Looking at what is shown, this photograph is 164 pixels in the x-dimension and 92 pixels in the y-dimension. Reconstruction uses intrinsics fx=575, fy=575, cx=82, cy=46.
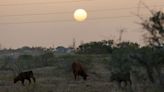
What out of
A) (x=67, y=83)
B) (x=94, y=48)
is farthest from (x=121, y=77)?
(x=94, y=48)

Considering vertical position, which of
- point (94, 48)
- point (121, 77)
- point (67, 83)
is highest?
point (94, 48)

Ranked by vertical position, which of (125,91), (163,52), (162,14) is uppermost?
(162,14)

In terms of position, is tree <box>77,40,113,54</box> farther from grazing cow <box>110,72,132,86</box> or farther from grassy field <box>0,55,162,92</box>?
grazing cow <box>110,72,132,86</box>

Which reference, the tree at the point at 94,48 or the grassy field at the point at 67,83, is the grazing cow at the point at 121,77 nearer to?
the grassy field at the point at 67,83

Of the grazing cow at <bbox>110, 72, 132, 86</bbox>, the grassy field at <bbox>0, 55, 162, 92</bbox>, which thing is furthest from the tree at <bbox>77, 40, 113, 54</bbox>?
the grazing cow at <bbox>110, 72, 132, 86</bbox>

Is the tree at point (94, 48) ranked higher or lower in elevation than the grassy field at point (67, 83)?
higher

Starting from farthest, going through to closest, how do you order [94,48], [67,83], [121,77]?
[94,48] < [67,83] < [121,77]

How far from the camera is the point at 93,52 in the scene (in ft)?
282

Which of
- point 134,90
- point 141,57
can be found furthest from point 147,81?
point 141,57

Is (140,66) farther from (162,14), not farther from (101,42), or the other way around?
(101,42)

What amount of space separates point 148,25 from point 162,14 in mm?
707

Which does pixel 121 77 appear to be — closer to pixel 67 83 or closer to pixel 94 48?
pixel 67 83

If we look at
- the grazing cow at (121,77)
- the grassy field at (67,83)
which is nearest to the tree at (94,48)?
the grassy field at (67,83)

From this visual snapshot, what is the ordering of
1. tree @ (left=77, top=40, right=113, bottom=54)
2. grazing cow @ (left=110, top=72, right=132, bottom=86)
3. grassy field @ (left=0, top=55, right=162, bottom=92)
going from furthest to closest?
1. tree @ (left=77, top=40, right=113, bottom=54)
2. grazing cow @ (left=110, top=72, right=132, bottom=86)
3. grassy field @ (left=0, top=55, right=162, bottom=92)
